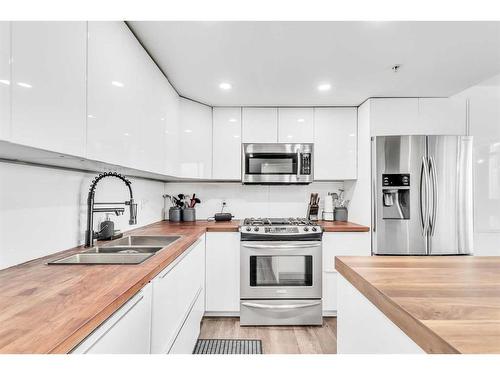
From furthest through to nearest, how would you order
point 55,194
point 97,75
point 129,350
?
point 55,194, point 97,75, point 129,350

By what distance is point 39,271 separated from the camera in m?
1.21

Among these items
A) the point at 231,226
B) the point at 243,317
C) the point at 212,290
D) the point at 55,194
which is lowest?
the point at 243,317

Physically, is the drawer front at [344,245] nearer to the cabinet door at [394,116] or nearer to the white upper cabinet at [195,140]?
the cabinet door at [394,116]

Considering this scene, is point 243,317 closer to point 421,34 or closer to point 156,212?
point 156,212

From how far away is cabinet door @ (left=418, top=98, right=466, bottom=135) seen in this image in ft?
9.77

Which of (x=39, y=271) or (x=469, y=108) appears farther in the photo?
(x=469, y=108)

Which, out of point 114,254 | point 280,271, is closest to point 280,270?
point 280,271

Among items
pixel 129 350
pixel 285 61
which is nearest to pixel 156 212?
pixel 285 61

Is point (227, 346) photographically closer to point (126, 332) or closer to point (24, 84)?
point (126, 332)

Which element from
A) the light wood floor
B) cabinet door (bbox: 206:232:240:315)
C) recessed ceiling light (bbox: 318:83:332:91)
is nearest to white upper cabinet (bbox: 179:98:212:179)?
cabinet door (bbox: 206:232:240:315)

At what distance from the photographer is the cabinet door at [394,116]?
9.77 ft

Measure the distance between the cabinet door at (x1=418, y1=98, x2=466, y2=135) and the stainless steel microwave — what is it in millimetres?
1160
